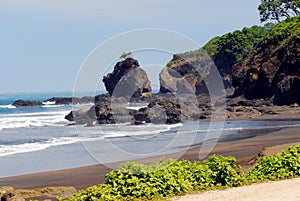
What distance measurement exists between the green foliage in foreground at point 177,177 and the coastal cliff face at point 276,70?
4870 cm

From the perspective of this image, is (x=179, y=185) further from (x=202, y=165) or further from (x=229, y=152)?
(x=229, y=152)

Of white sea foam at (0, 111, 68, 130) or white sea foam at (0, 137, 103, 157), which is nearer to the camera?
white sea foam at (0, 137, 103, 157)

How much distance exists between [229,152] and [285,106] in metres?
37.0

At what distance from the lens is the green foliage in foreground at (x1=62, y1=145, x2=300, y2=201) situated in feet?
41.9

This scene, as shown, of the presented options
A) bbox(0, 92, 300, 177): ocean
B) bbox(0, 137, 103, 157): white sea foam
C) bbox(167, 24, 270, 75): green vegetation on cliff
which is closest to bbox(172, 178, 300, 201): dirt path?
bbox(0, 92, 300, 177): ocean

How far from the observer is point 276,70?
69.2 m

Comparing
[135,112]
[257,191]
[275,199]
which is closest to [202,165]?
[257,191]

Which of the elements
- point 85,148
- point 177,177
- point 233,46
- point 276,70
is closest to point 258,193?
point 177,177

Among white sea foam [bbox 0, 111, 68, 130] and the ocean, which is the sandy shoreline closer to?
the ocean

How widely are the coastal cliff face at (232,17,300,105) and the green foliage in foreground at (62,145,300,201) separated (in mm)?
48699

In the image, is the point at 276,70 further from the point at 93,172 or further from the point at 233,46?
the point at 93,172

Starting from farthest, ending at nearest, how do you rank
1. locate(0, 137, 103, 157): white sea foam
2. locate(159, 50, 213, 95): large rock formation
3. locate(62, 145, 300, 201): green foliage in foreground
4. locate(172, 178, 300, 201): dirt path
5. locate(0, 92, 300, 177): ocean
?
locate(159, 50, 213, 95): large rock formation → locate(0, 137, 103, 157): white sea foam → locate(0, 92, 300, 177): ocean → locate(62, 145, 300, 201): green foliage in foreground → locate(172, 178, 300, 201): dirt path

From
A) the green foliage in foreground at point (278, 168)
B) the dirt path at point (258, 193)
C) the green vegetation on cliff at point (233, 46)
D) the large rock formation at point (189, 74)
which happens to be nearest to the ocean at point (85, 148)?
the green foliage in foreground at point (278, 168)

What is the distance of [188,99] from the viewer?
213ft
